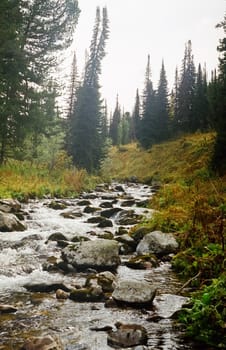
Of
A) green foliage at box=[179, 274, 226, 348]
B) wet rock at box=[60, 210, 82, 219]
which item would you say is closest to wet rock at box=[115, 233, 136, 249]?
wet rock at box=[60, 210, 82, 219]

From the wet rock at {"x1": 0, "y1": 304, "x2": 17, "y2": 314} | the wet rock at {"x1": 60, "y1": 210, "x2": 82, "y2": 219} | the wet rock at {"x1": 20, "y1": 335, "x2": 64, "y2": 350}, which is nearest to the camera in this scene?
the wet rock at {"x1": 20, "y1": 335, "x2": 64, "y2": 350}

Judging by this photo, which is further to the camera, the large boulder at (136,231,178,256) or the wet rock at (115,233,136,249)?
the wet rock at (115,233,136,249)

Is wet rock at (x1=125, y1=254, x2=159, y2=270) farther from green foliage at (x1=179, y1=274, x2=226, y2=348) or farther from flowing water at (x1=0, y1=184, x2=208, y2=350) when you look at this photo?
green foliage at (x1=179, y1=274, x2=226, y2=348)

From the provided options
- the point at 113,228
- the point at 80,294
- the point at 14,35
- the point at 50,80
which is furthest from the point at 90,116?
the point at 80,294

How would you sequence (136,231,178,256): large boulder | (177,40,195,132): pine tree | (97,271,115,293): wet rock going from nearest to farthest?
(97,271,115,293): wet rock
(136,231,178,256): large boulder
(177,40,195,132): pine tree

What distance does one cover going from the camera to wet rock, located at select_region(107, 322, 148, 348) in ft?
16.8

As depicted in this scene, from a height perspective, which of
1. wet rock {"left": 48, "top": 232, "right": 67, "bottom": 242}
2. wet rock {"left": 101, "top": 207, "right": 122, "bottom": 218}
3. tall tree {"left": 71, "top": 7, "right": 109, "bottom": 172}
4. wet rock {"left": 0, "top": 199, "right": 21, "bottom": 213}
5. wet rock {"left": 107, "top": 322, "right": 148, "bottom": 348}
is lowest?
wet rock {"left": 107, "top": 322, "right": 148, "bottom": 348}

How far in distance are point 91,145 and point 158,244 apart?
26535 mm

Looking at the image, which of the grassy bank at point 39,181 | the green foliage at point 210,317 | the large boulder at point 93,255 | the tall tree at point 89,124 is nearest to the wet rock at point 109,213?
the grassy bank at point 39,181

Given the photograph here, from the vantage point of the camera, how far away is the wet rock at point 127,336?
5.12m

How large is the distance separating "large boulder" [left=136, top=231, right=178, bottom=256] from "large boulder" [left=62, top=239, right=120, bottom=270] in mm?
1333

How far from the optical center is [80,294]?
705 centimetres

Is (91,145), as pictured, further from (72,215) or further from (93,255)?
(93,255)

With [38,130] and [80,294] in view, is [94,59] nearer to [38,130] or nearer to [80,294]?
[38,130]
